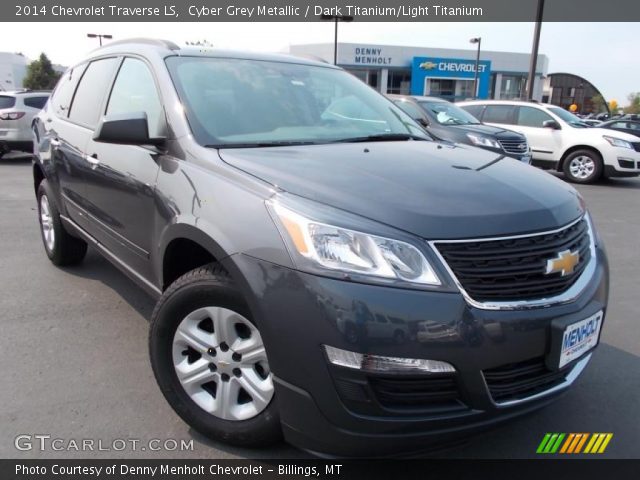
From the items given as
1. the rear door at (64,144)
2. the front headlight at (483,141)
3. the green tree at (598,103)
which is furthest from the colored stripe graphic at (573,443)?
the green tree at (598,103)

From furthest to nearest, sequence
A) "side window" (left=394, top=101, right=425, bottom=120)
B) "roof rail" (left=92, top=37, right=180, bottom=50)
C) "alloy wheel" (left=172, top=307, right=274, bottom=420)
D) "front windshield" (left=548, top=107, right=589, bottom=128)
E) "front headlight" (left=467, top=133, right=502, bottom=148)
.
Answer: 1. "front windshield" (left=548, top=107, right=589, bottom=128)
2. "side window" (left=394, top=101, right=425, bottom=120)
3. "front headlight" (left=467, top=133, right=502, bottom=148)
4. "roof rail" (left=92, top=37, right=180, bottom=50)
5. "alloy wheel" (left=172, top=307, right=274, bottom=420)

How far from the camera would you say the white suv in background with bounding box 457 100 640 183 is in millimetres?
10703

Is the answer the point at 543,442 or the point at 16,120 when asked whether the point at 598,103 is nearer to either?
the point at 16,120

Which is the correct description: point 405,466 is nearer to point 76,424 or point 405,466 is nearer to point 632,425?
point 632,425

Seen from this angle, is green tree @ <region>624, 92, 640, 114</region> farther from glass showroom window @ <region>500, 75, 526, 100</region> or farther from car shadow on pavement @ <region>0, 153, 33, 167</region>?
car shadow on pavement @ <region>0, 153, 33, 167</region>

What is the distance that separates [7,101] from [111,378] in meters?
12.3

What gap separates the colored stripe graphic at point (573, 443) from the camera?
97.3 inches

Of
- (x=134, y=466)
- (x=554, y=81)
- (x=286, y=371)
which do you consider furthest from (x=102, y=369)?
(x=554, y=81)

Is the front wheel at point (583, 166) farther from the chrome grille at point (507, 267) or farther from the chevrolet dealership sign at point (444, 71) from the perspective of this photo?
the chevrolet dealership sign at point (444, 71)

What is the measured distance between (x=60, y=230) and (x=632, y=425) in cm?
437

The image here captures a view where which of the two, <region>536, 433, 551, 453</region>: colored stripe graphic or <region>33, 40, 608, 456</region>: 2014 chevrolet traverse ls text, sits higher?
<region>33, 40, 608, 456</region>: 2014 chevrolet traverse ls text

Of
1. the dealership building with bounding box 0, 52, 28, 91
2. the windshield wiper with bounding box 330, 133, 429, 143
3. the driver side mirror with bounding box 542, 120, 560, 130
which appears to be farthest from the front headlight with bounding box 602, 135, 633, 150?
the dealership building with bounding box 0, 52, 28, 91

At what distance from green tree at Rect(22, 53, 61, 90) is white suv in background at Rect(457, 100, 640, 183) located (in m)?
50.1

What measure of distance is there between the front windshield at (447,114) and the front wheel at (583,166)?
2577 mm
